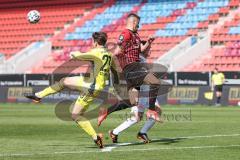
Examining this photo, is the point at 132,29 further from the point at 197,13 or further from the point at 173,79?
the point at 197,13

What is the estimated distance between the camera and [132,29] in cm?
1370

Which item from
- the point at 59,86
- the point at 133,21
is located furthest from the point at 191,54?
the point at 59,86

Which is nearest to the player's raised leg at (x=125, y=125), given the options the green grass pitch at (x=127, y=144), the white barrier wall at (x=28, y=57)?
the green grass pitch at (x=127, y=144)

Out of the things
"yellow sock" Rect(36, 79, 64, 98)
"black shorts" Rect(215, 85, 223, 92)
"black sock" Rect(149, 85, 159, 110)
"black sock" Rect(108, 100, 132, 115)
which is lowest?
"black shorts" Rect(215, 85, 223, 92)

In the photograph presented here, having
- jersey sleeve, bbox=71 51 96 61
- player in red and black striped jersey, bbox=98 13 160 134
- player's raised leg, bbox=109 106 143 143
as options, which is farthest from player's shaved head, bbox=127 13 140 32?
player's raised leg, bbox=109 106 143 143

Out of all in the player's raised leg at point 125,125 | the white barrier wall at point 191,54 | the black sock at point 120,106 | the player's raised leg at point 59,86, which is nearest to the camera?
the player's raised leg at point 59,86

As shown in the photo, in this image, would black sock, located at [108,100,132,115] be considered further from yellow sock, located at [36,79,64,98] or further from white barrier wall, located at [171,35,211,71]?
white barrier wall, located at [171,35,211,71]

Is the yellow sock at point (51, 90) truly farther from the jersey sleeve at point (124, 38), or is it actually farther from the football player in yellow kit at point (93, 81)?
the jersey sleeve at point (124, 38)

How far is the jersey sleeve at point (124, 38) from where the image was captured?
13.5m

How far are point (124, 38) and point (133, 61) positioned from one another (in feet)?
1.98

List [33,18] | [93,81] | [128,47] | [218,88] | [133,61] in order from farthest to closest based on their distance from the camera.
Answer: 1. [218,88]
2. [33,18]
3. [133,61]
4. [128,47]
5. [93,81]

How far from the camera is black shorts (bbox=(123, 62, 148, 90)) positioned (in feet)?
46.0

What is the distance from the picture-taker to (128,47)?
13773mm

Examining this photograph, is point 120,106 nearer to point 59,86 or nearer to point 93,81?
point 93,81
